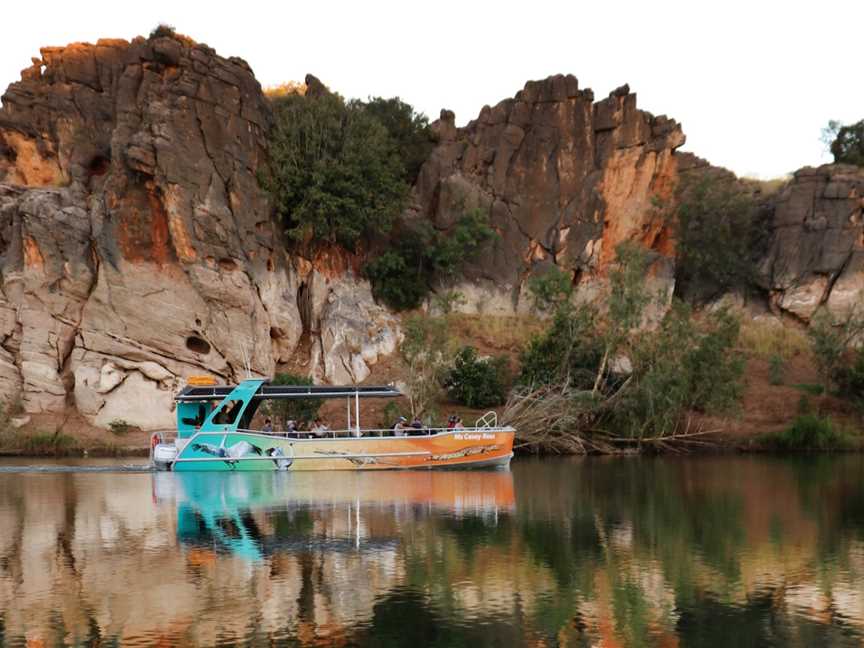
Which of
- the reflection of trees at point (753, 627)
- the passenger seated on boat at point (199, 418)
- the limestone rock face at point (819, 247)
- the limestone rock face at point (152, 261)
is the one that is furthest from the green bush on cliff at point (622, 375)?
the reflection of trees at point (753, 627)

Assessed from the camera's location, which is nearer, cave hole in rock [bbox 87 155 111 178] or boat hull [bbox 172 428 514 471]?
boat hull [bbox 172 428 514 471]

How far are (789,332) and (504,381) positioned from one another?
16957 millimetres

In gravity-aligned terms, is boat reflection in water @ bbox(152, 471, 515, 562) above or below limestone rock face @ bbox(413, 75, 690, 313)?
below

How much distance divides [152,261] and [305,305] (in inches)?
332

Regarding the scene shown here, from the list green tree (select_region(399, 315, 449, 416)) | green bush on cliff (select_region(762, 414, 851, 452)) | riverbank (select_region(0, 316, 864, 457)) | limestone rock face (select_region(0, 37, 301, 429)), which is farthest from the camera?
limestone rock face (select_region(0, 37, 301, 429))

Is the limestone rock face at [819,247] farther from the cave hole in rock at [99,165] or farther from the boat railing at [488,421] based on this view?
the cave hole in rock at [99,165]

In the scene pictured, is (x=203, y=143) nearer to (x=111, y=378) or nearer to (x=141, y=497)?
(x=111, y=378)

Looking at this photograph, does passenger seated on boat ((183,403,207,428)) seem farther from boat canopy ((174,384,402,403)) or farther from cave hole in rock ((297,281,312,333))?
cave hole in rock ((297,281,312,333))

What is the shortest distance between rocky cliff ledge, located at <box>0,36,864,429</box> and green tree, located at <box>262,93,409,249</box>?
1.17 metres

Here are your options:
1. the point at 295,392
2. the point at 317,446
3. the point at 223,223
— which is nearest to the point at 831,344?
the point at 317,446

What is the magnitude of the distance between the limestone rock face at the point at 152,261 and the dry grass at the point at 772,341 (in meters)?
23.0

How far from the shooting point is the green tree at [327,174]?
176ft

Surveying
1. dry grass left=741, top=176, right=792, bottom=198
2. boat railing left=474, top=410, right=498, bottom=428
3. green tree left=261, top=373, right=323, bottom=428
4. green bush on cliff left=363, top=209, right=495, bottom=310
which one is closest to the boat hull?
boat railing left=474, top=410, right=498, bottom=428

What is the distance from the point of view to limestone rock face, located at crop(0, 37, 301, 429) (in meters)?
49.0
